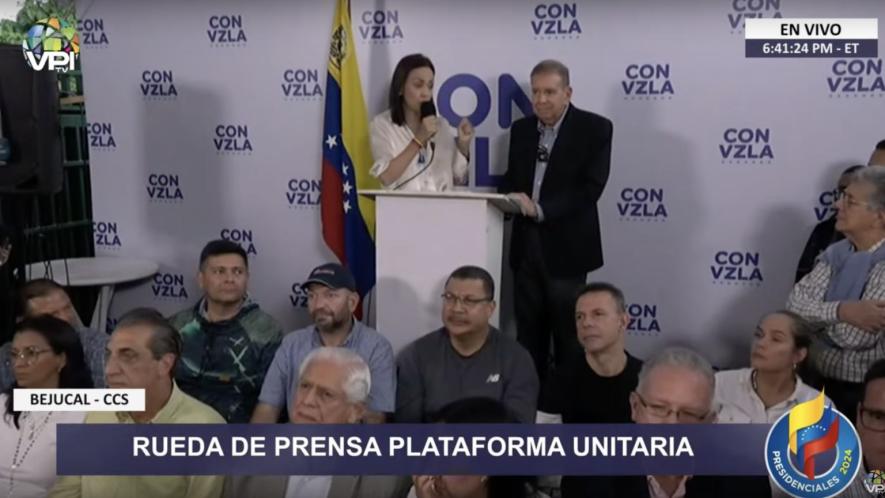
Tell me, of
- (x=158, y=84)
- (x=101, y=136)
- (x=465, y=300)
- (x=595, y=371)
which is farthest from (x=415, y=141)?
(x=101, y=136)

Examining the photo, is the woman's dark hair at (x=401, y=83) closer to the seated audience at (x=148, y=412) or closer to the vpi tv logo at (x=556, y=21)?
the vpi tv logo at (x=556, y=21)

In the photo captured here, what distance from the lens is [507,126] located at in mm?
3148

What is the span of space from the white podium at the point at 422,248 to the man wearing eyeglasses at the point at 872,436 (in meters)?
0.99

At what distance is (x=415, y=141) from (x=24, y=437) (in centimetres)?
136

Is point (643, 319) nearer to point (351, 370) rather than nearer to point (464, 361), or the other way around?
point (464, 361)

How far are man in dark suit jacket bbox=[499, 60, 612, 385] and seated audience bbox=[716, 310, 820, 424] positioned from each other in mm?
710

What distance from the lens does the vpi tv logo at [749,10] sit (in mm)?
2820

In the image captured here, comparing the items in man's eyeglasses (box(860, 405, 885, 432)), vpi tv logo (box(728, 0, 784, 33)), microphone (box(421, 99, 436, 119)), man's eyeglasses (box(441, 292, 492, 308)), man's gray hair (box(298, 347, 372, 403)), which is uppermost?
vpi tv logo (box(728, 0, 784, 33))

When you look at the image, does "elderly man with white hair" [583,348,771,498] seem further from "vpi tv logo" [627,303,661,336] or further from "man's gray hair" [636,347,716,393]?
"vpi tv logo" [627,303,661,336]

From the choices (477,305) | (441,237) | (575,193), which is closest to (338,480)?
(477,305)

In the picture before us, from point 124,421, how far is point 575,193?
144 cm

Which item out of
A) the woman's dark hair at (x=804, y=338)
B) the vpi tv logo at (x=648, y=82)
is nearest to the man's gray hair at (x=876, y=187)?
the woman's dark hair at (x=804, y=338)

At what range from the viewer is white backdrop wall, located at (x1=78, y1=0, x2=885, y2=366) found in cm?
300

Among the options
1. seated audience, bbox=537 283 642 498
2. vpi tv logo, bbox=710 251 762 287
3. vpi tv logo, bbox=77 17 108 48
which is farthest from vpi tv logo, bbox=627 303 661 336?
vpi tv logo, bbox=77 17 108 48
